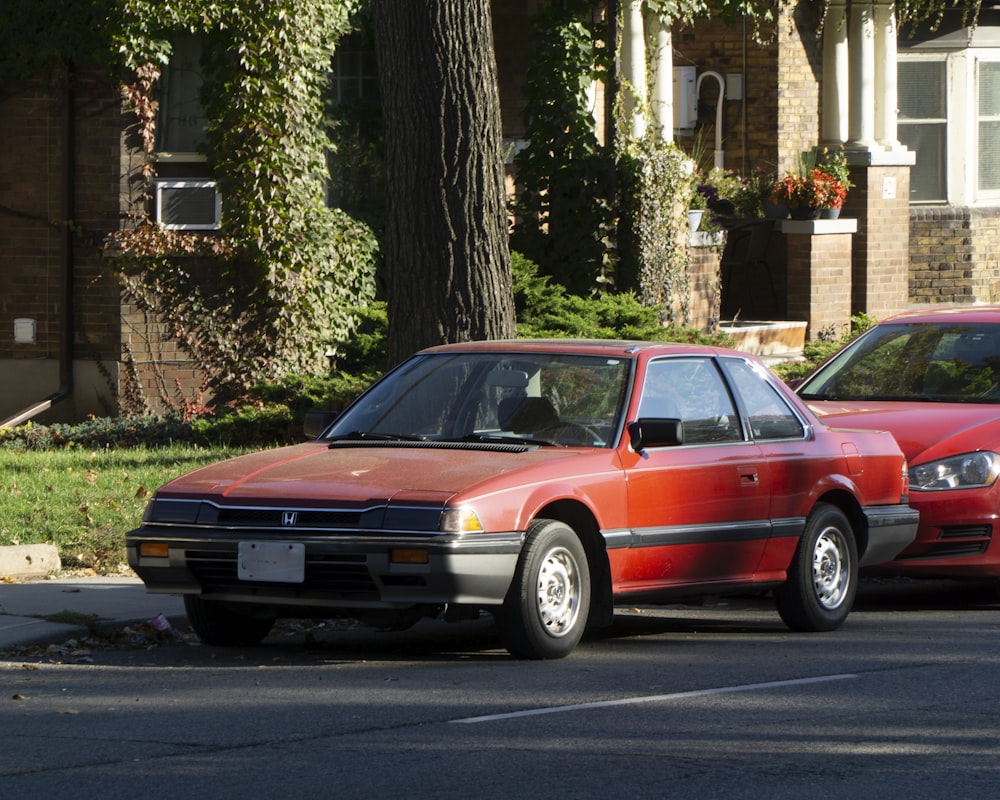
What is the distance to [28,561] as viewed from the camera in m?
10.4

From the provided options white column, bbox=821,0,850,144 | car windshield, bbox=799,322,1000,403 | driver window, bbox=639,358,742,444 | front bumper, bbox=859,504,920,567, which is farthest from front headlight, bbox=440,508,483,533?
white column, bbox=821,0,850,144

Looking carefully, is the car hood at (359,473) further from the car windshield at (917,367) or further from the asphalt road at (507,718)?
the car windshield at (917,367)

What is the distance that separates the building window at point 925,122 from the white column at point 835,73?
6.91 feet

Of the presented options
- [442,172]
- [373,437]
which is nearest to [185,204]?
[442,172]

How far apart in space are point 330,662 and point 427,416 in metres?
1.37

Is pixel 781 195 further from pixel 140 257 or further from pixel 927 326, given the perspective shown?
pixel 927 326

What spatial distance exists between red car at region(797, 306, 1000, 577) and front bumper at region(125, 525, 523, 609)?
3.67 m

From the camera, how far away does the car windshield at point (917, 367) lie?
38.0ft

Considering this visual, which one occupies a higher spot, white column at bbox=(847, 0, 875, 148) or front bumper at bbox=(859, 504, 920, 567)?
white column at bbox=(847, 0, 875, 148)

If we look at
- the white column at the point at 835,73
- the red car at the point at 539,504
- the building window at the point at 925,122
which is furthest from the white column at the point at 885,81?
the red car at the point at 539,504

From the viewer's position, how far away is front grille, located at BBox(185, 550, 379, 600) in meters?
7.64

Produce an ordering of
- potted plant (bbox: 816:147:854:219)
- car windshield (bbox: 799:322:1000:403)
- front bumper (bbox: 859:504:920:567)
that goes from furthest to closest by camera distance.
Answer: potted plant (bbox: 816:147:854:219)
car windshield (bbox: 799:322:1000:403)
front bumper (bbox: 859:504:920:567)

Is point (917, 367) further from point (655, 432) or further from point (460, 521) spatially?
point (460, 521)

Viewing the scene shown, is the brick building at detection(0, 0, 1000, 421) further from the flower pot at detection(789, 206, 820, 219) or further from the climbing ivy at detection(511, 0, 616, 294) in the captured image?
the climbing ivy at detection(511, 0, 616, 294)
